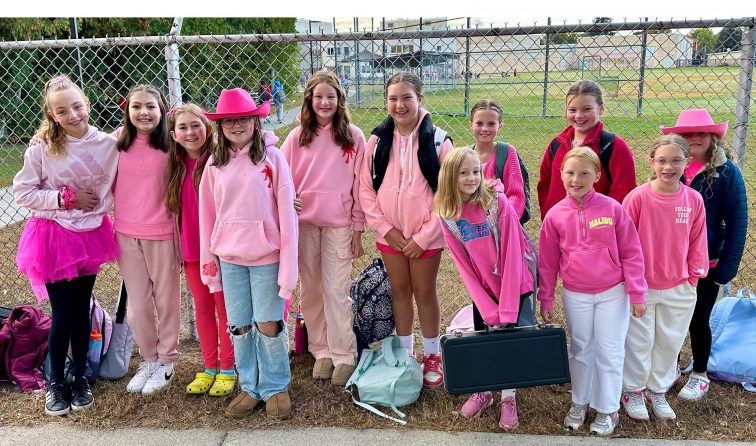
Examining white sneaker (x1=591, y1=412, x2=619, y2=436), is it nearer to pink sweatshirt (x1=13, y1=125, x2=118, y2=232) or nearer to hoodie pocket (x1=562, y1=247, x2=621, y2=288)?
hoodie pocket (x1=562, y1=247, x2=621, y2=288)

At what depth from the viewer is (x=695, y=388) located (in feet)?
11.3

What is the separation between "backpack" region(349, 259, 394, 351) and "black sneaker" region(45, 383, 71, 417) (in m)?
1.64

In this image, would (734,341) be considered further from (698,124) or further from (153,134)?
(153,134)

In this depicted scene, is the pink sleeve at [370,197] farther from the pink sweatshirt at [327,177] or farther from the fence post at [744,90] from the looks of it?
the fence post at [744,90]

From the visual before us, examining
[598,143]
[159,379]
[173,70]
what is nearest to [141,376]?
[159,379]

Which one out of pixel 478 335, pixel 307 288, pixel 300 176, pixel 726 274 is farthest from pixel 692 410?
pixel 300 176

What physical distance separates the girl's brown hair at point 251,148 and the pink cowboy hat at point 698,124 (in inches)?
81.0

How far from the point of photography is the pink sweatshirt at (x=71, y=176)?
330 cm

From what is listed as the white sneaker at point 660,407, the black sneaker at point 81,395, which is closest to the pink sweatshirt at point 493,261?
the white sneaker at point 660,407

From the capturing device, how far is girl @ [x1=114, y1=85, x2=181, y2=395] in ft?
11.2

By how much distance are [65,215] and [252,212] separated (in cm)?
105

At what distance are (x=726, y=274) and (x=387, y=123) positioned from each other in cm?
192

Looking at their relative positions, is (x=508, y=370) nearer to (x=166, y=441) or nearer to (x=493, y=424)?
(x=493, y=424)

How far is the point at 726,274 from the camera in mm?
3240
